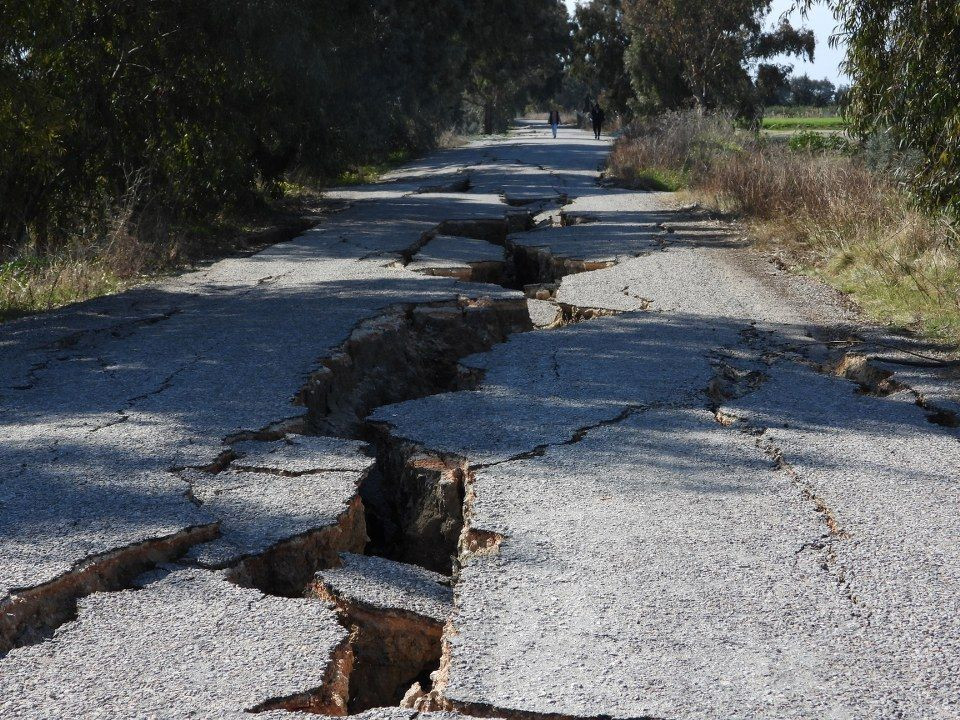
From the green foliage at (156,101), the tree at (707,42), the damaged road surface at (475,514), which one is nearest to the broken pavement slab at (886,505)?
the damaged road surface at (475,514)

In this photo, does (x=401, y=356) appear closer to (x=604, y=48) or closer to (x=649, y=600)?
(x=649, y=600)

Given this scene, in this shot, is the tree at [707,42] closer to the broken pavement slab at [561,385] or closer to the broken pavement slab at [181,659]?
the broken pavement slab at [561,385]

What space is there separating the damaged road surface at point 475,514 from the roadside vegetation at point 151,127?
211cm

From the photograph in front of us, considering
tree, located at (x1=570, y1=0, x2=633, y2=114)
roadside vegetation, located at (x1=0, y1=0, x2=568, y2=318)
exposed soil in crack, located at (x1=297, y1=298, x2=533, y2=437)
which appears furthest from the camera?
tree, located at (x1=570, y1=0, x2=633, y2=114)

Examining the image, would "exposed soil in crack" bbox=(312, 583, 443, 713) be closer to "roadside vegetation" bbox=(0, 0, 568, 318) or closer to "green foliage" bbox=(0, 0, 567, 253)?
"roadside vegetation" bbox=(0, 0, 568, 318)

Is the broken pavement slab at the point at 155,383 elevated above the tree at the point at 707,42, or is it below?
below

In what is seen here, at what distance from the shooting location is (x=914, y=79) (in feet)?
21.8

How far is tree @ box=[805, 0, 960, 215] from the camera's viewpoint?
6262mm

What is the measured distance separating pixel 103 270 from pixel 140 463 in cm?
554

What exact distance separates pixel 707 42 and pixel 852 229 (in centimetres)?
1762

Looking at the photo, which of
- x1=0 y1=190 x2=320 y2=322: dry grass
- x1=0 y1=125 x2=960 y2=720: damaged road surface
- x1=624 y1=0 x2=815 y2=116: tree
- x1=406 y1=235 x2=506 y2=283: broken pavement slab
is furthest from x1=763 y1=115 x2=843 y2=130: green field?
x1=0 y1=125 x2=960 y2=720: damaged road surface

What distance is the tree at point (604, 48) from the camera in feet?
133

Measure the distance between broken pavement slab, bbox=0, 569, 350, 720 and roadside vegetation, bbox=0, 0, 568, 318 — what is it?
17.8 ft

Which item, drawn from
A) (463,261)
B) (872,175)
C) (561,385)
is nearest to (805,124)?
(872,175)
